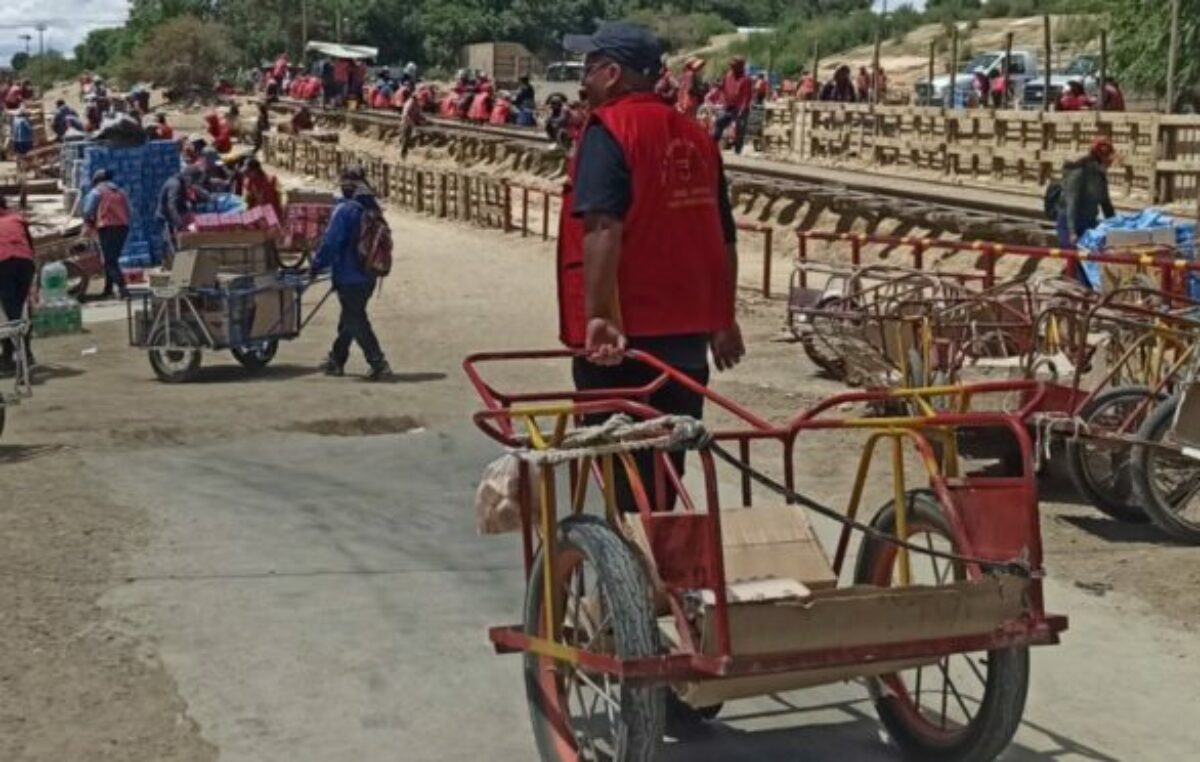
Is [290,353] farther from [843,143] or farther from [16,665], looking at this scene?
[843,143]

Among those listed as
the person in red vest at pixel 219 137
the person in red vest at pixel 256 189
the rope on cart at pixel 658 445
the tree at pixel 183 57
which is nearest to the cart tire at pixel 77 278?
the person in red vest at pixel 256 189

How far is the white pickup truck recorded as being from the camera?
44.9 meters

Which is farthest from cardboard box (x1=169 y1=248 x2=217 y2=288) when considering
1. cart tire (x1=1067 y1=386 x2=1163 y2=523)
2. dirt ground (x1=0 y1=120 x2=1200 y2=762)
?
cart tire (x1=1067 y1=386 x2=1163 y2=523)

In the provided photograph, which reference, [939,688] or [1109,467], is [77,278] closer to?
[1109,467]

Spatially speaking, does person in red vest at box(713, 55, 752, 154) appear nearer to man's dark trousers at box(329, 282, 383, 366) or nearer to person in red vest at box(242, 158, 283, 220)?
person in red vest at box(242, 158, 283, 220)

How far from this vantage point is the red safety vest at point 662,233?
5.55 m

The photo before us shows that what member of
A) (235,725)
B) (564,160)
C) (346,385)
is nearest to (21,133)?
(564,160)

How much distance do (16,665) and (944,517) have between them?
10.5 feet

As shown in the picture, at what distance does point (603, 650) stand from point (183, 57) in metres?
93.6

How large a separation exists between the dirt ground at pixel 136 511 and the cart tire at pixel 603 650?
42.2 inches

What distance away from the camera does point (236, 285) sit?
1562cm

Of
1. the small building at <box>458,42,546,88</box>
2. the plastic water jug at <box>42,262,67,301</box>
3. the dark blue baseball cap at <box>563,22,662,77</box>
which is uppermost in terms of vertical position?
the small building at <box>458,42,546,88</box>

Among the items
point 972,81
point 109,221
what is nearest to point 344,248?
point 109,221

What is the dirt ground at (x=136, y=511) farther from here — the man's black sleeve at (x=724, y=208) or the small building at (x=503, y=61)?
the small building at (x=503, y=61)
